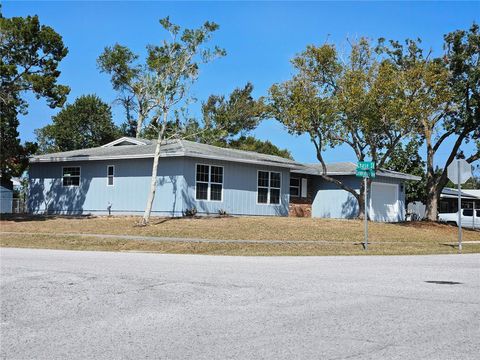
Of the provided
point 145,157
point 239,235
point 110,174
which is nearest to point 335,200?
point 145,157

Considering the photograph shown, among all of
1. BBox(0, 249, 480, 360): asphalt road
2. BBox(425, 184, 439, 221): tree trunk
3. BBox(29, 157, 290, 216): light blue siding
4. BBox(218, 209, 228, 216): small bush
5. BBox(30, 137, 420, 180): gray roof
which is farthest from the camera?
BBox(425, 184, 439, 221): tree trunk

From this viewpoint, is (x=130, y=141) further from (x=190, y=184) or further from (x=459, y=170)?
(x=459, y=170)

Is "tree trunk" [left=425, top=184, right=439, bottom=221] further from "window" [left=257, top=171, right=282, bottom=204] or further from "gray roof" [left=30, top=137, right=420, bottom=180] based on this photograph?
"window" [left=257, top=171, right=282, bottom=204]

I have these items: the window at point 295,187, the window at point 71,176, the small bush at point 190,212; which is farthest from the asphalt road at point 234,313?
the window at point 295,187

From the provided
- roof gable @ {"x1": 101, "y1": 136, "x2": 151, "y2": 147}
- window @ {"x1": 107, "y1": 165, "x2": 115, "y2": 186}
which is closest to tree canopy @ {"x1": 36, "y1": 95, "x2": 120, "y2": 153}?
roof gable @ {"x1": 101, "y1": 136, "x2": 151, "y2": 147}

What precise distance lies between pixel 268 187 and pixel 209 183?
4.27 metres

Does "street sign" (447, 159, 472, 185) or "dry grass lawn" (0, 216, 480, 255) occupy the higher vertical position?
"street sign" (447, 159, 472, 185)

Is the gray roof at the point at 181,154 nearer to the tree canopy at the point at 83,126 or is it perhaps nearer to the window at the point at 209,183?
the window at the point at 209,183

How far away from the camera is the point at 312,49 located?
Answer: 2817 centimetres

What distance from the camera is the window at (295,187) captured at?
36509mm

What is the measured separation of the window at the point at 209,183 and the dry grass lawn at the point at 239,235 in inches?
95.1

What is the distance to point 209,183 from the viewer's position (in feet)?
98.6

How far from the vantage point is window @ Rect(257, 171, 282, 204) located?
3266 centimetres

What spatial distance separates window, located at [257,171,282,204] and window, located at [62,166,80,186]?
1012cm
